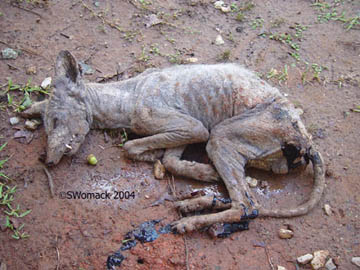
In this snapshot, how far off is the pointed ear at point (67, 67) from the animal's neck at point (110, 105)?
0.85ft

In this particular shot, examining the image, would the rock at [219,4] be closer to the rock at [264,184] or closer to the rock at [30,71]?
the rock at [30,71]

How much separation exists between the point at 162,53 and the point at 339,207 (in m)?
3.43

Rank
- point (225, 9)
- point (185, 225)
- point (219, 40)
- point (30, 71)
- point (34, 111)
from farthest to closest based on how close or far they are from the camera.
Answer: point (225, 9) < point (219, 40) < point (30, 71) < point (34, 111) < point (185, 225)

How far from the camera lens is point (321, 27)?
6344 mm

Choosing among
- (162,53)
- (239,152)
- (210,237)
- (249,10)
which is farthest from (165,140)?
(249,10)

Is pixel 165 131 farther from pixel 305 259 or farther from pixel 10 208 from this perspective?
pixel 305 259

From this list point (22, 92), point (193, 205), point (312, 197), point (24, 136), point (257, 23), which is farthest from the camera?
point (257, 23)

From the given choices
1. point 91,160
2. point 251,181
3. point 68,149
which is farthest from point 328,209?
point 68,149

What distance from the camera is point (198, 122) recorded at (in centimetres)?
409

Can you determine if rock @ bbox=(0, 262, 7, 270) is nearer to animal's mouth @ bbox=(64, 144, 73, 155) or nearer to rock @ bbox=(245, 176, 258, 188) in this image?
animal's mouth @ bbox=(64, 144, 73, 155)

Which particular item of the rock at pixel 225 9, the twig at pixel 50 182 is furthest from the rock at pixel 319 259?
the rock at pixel 225 9

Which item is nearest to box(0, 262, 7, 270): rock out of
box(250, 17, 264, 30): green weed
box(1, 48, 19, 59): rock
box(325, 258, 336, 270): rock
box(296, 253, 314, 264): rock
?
box(296, 253, 314, 264): rock

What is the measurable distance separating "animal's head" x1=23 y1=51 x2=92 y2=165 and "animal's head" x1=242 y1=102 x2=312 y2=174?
195 centimetres

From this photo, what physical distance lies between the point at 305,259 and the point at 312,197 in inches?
28.3
